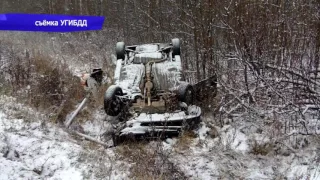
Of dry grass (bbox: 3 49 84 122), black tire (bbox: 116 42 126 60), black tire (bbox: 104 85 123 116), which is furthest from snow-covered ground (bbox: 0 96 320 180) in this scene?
black tire (bbox: 116 42 126 60)

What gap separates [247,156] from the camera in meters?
5.49

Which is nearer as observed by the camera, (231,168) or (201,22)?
(231,168)

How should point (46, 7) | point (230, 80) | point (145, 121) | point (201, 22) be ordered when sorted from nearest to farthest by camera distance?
point (145, 121) → point (230, 80) → point (201, 22) → point (46, 7)

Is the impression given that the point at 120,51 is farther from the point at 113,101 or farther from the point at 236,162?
Answer: the point at 236,162

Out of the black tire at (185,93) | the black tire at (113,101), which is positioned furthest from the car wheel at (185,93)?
the black tire at (113,101)

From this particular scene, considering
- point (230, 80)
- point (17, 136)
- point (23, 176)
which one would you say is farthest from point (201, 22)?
point (23, 176)

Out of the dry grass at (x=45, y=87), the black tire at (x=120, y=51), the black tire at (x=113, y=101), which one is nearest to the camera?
the black tire at (x=113, y=101)

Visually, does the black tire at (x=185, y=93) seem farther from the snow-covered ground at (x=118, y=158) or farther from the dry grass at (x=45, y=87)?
the dry grass at (x=45, y=87)

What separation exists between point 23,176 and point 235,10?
4571 mm

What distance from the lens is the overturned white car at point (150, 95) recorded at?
5973mm

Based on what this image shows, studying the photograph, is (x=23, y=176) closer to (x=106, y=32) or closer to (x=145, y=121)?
(x=145, y=121)

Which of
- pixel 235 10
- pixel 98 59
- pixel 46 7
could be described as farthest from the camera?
pixel 46 7

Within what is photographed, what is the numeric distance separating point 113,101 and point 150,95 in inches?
24.2

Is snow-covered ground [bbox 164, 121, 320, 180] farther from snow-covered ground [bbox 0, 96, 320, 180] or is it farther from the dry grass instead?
the dry grass
